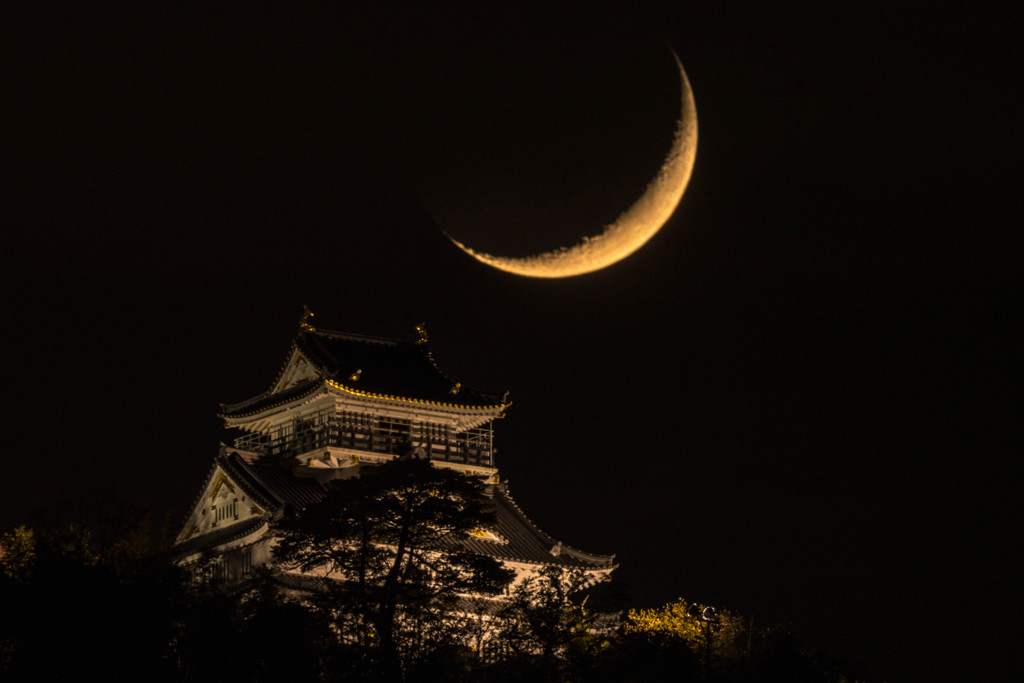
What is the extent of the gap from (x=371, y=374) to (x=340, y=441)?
4085 mm

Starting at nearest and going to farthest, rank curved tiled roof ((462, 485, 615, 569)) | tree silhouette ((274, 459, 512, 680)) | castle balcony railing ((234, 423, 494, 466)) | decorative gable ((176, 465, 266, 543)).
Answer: tree silhouette ((274, 459, 512, 680))
decorative gable ((176, 465, 266, 543))
curved tiled roof ((462, 485, 615, 569))
castle balcony railing ((234, 423, 494, 466))

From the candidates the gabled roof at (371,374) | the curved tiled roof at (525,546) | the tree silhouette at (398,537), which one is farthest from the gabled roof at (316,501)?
the tree silhouette at (398,537)

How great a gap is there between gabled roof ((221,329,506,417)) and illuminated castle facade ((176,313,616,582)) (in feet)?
0.17

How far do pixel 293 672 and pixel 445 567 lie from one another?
26.0ft

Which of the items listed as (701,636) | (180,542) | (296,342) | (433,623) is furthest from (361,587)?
(296,342)

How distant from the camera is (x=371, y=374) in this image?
63375 millimetres

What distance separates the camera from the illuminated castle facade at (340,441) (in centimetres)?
5650

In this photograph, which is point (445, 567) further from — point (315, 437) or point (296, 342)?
point (296, 342)

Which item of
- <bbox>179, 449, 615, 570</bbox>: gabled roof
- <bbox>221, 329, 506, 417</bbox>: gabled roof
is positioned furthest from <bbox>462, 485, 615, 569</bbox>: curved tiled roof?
<bbox>221, 329, 506, 417</bbox>: gabled roof

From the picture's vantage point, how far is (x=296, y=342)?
212ft

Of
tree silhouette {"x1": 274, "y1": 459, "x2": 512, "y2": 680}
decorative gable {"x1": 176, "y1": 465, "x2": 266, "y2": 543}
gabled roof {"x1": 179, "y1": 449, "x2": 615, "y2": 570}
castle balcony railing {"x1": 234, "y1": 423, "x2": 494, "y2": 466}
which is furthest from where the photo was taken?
castle balcony railing {"x1": 234, "y1": 423, "x2": 494, "y2": 466}

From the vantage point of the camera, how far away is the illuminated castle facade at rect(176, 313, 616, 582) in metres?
56.5

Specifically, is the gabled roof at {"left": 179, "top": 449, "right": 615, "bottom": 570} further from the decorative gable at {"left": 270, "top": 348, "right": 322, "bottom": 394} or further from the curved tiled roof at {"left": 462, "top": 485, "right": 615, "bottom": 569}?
the decorative gable at {"left": 270, "top": 348, "right": 322, "bottom": 394}

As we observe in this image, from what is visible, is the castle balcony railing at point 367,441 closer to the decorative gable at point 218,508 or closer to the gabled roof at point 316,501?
the gabled roof at point 316,501
